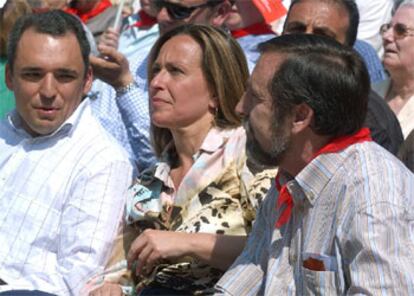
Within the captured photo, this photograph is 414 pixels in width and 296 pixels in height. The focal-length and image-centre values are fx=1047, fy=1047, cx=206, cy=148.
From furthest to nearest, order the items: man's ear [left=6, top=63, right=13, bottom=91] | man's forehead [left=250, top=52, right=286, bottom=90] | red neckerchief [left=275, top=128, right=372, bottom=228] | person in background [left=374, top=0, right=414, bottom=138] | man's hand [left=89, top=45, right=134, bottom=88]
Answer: person in background [left=374, top=0, right=414, bottom=138]
man's hand [left=89, top=45, right=134, bottom=88]
man's ear [left=6, top=63, right=13, bottom=91]
man's forehead [left=250, top=52, right=286, bottom=90]
red neckerchief [left=275, top=128, right=372, bottom=228]

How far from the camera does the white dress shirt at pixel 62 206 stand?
446 cm

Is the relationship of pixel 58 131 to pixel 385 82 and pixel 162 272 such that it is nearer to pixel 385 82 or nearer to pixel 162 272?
pixel 162 272

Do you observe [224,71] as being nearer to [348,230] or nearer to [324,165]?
[324,165]

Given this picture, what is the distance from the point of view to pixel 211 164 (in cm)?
429

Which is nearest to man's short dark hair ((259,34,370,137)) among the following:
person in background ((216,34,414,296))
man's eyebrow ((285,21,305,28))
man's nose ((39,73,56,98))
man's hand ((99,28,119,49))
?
person in background ((216,34,414,296))

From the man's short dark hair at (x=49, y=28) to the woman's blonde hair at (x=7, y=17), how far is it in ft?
3.18

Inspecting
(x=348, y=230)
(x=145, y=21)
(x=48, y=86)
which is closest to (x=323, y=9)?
(x=48, y=86)

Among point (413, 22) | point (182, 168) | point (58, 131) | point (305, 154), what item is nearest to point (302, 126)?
point (305, 154)

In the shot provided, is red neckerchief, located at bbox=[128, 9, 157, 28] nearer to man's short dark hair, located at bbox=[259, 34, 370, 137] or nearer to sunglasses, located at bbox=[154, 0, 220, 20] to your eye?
sunglasses, located at bbox=[154, 0, 220, 20]

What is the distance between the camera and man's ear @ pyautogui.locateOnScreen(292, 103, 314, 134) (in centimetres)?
334

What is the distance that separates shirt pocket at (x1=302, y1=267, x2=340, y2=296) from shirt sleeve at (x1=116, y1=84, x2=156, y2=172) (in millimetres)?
2222

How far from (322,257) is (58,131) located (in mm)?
1925

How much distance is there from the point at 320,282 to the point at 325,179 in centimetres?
32

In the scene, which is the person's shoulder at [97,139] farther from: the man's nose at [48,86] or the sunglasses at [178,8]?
the sunglasses at [178,8]
